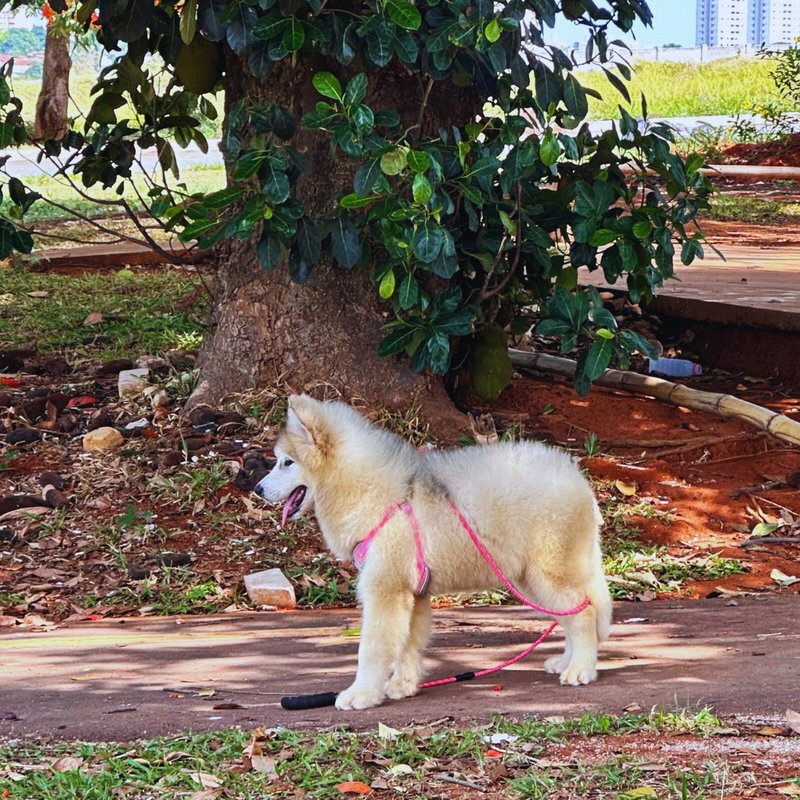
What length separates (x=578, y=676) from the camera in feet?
12.6

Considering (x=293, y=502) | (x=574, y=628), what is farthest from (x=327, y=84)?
(x=574, y=628)

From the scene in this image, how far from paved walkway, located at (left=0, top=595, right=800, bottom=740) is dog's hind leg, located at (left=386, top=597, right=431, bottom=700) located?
6 centimetres

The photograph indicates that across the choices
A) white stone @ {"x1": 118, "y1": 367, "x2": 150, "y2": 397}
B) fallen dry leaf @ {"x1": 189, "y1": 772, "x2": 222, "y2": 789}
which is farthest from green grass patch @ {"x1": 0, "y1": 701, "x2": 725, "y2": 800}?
white stone @ {"x1": 118, "y1": 367, "x2": 150, "y2": 397}

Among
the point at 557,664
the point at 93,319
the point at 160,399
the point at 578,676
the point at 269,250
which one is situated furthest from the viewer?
the point at 93,319

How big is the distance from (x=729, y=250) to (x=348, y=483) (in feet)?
28.1

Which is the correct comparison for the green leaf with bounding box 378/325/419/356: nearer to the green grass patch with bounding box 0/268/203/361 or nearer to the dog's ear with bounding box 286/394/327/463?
the dog's ear with bounding box 286/394/327/463

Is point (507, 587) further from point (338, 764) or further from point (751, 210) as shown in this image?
point (751, 210)

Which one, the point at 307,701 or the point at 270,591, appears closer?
the point at 307,701

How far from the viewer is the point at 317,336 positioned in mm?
6762

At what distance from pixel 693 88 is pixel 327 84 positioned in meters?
22.1

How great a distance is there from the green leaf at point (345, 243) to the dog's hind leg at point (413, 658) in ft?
7.83

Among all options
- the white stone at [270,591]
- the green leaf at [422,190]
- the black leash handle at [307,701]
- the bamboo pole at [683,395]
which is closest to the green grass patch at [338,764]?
the black leash handle at [307,701]

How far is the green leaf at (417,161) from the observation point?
5254mm

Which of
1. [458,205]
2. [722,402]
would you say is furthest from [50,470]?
[722,402]
